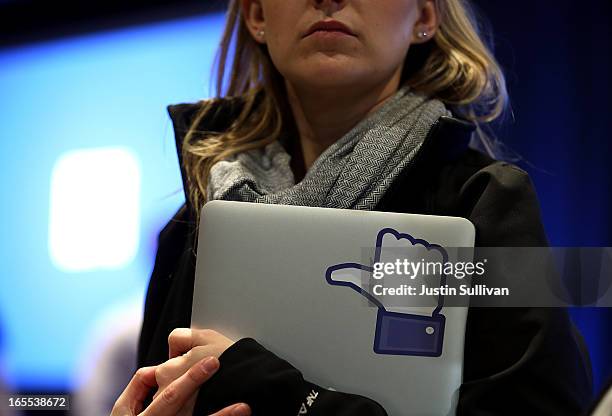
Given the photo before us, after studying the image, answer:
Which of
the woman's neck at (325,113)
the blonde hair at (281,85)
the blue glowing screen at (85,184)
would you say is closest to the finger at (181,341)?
the blonde hair at (281,85)

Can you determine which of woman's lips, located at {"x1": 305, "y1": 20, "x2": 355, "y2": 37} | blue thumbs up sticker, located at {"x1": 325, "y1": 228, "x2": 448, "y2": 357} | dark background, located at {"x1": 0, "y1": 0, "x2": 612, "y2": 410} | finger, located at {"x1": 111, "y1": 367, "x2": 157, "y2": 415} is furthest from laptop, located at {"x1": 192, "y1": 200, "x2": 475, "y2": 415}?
dark background, located at {"x1": 0, "y1": 0, "x2": 612, "y2": 410}

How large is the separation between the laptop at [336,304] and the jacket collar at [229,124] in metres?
0.24

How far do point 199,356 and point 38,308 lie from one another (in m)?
2.43

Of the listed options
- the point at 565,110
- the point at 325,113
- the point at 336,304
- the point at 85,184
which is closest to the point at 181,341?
the point at 336,304

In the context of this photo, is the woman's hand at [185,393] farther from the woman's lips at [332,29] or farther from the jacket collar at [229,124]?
the woman's lips at [332,29]

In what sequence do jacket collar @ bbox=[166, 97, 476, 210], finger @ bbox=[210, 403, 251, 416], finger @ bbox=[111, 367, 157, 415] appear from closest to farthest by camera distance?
finger @ bbox=[210, 403, 251, 416] → finger @ bbox=[111, 367, 157, 415] → jacket collar @ bbox=[166, 97, 476, 210]

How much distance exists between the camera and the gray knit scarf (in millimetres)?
1139

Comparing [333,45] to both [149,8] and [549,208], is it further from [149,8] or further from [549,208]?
[149,8]

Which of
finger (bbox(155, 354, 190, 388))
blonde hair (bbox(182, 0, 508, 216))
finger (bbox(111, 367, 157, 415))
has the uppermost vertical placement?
blonde hair (bbox(182, 0, 508, 216))

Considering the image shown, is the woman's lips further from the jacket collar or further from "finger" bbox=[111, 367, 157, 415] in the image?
"finger" bbox=[111, 367, 157, 415]

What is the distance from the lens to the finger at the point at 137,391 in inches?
41.0

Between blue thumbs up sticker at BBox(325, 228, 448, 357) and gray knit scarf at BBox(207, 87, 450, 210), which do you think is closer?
blue thumbs up sticker at BBox(325, 228, 448, 357)

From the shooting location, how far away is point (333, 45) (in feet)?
4.02

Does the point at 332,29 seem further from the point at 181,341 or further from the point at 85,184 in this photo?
the point at 85,184
